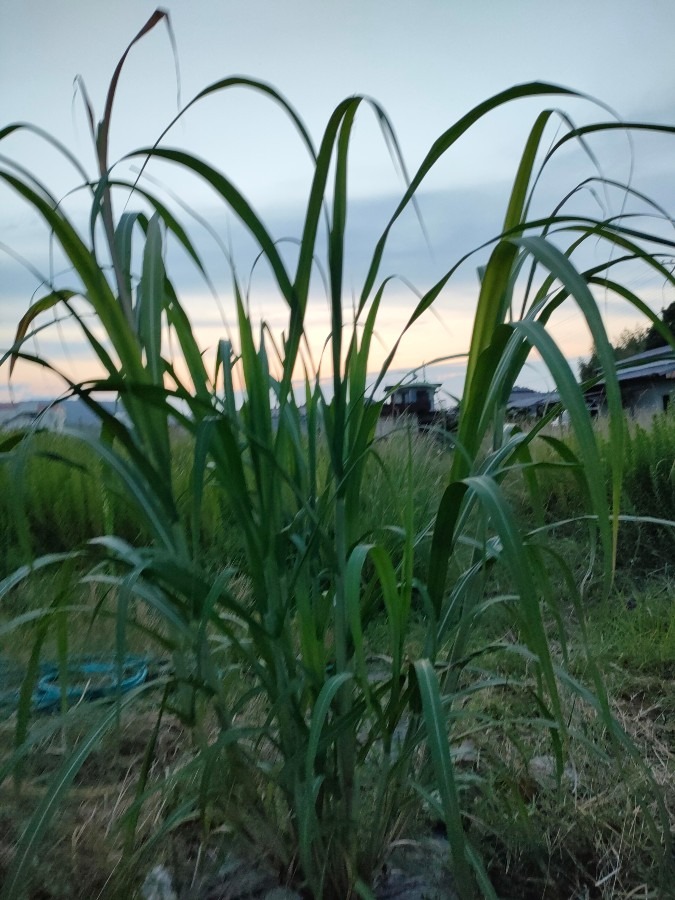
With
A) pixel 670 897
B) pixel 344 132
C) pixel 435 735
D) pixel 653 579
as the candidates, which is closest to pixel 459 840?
pixel 435 735

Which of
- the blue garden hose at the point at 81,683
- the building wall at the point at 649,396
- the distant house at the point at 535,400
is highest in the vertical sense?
the distant house at the point at 535,400

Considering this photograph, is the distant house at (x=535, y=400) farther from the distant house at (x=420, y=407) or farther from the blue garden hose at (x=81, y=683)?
the blue garden hose at (x=81, y=683)

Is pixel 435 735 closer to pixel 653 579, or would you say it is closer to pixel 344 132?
pixel 344 132

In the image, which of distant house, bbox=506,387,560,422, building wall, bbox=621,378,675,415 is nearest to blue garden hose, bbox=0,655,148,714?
distant house, bbox=506,387,560,422

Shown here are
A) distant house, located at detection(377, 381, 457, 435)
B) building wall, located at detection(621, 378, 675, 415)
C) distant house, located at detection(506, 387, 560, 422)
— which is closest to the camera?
distant house, located at detection(377, 381, 457, 435)

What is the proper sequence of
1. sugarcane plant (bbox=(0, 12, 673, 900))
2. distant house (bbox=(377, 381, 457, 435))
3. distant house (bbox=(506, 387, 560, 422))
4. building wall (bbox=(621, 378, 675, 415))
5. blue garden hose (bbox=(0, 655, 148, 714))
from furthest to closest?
building wall (bbox=(621, 378, 675, 415)) → blue garden hose (bbox=(0, 655, 148, 714)) → distant house (bbox=(506, 387, 560, 422)) → distant house (bbox=(377, 381, 457, 435)) → sugarcane plant (bbox=(0, 12, 673, 900))

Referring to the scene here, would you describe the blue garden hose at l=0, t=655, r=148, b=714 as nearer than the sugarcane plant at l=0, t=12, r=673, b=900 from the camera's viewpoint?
No

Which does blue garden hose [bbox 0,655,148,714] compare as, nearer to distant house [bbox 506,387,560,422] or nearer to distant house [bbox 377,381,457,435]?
distant house [bbox 377,381,457,435]

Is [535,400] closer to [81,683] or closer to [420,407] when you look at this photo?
[420,407]

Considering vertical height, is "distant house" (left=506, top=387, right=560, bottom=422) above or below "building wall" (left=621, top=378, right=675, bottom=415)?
above

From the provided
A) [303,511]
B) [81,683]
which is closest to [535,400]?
[303,511]

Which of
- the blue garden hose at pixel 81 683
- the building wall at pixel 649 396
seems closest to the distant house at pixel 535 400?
the blue garden hose at pixel 81 683

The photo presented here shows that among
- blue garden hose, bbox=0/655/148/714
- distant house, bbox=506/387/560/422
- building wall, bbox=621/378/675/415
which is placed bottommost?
blue garden hose, bbox=0/655/148/714

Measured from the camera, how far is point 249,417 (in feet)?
2.72
